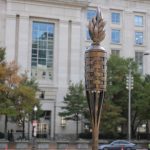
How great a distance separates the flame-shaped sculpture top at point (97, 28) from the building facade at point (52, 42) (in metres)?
62.4

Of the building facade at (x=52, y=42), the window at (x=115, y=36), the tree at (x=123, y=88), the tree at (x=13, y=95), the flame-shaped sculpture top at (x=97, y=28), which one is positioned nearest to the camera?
the flame-shaped sculpture top at (x=97, y=28)

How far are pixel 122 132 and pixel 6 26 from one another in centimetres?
2725

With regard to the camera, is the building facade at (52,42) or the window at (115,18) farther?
the window at (115,18)

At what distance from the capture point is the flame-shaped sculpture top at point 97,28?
34.2 feet

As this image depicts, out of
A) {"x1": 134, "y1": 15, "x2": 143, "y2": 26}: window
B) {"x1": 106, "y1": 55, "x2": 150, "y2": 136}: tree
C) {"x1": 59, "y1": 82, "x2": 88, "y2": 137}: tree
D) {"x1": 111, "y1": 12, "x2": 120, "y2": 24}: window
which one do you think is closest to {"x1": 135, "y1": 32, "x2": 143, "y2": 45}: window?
{"x1": 134, "y1": 15, "x2": 143, "y2": 26}: window

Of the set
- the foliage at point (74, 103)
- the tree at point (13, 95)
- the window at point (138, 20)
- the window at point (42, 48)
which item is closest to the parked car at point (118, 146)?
the tree at point (13, 95)

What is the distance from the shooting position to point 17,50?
246 feet

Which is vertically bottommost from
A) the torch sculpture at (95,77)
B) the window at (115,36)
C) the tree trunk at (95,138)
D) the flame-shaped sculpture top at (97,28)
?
the tree trunk at (95,138)

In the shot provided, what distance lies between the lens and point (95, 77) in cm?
1013

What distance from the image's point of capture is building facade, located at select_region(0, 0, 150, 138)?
245ft

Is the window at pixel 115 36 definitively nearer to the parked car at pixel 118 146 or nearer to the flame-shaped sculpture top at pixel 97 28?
the parked car at pixel 118 146

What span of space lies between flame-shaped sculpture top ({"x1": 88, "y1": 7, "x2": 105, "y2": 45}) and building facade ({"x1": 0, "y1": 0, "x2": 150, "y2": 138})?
62.4 m

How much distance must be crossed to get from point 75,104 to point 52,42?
15.3 m

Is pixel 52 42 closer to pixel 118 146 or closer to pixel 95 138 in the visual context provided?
pixel 118 146
